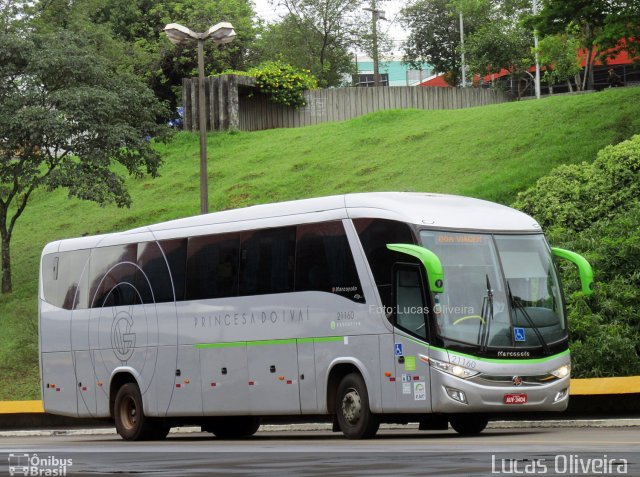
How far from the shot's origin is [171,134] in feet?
135

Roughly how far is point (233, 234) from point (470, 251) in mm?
4324

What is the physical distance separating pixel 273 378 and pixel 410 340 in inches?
116

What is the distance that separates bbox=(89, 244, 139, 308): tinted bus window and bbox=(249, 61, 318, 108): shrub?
91.6ft

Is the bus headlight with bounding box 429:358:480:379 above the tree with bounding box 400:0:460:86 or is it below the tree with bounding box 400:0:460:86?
below

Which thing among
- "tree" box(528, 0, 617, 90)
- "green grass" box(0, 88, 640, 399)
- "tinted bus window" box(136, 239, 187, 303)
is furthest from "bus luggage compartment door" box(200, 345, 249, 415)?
"tree" box(528, 0, 617, 90)

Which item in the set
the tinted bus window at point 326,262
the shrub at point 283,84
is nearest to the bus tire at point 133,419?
the tinted bus window at point 326,262

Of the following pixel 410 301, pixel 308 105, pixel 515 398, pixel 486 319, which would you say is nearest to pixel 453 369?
pixel 486 319

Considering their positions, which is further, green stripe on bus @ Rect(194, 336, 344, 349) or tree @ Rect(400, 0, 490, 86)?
tree @ Rect(400, 0, 490, 86)

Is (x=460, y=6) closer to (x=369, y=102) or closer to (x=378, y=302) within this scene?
(x=369, y=102)

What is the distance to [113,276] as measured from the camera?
75.5 feet

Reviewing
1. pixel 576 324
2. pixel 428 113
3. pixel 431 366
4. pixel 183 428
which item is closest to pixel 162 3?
pixel 428 113

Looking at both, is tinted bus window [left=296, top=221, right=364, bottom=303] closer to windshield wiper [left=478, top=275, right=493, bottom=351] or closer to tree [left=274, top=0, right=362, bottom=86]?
windshield wiper [left=478, top=275, right=493, bottom=351]

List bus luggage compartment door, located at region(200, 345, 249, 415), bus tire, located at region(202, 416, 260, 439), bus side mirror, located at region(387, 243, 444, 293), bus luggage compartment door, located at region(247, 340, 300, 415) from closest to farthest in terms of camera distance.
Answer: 1. bus side mirror, located at region(387, 243, 444, 293)
2. bus luggage compartment door, located at region(247, 340, 300, 415)
3. bus luggage compartment door, located at region(200, 345, 249, 415)
4. bus tire, located at region(202, 416, 260, 439)

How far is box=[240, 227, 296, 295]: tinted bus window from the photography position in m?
19.4
